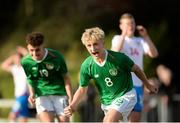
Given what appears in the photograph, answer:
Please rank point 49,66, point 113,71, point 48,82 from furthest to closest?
point 48,82, point 49,66, point 113,71

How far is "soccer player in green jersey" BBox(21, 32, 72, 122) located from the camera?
13.5m

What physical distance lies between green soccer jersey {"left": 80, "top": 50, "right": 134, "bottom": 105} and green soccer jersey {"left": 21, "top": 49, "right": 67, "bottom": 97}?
155 centimetres

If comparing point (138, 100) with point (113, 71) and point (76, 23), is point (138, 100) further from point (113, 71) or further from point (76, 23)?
point (76, 23)

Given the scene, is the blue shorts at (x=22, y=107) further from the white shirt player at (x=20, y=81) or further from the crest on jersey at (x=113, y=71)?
the crest on jersey at (x=113, y=71)

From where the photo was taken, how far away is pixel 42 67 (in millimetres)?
13539

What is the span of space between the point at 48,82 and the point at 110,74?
2.08 metres

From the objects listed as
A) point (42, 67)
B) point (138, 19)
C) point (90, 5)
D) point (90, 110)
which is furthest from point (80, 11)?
point (42, 67)

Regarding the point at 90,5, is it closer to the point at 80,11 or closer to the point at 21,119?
the point at 80,11

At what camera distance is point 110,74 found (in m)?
11.9

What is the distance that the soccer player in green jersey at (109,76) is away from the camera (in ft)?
38.3

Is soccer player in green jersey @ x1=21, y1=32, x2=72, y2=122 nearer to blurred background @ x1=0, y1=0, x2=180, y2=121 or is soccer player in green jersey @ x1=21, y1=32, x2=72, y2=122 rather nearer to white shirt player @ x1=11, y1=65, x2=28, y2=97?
white shirt player @ x1=11, y1=65, x2=28, y2=97

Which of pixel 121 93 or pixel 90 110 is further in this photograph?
pixel 90 110

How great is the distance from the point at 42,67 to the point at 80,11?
18173 millimetres

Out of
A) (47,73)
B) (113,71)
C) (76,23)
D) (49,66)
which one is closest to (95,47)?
(113,71)
